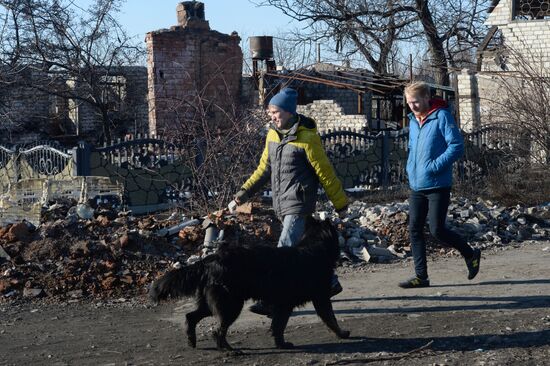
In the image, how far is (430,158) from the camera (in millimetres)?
7094

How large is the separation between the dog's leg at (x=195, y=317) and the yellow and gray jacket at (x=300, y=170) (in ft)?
3.42

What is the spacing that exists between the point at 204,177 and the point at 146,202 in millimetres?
1863

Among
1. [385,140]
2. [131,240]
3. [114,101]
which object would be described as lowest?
[131,240]

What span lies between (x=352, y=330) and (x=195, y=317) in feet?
4.16

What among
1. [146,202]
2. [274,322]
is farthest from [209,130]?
[274,322]

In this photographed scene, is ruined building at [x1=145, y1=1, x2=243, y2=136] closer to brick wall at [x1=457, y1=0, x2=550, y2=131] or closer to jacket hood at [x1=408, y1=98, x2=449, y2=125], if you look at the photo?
brick wall at [x1=457, y1=0, x2=550, y2=131]

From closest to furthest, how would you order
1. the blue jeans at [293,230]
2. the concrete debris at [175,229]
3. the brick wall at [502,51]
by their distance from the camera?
the blue jeans at [293,230], the concrete debris at [175,229], the brick wall at [502,51]

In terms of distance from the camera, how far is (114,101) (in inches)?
968

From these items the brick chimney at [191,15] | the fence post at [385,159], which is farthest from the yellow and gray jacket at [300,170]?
the brick chimney at [191,15]

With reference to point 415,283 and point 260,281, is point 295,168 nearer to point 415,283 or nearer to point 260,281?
point 260,281

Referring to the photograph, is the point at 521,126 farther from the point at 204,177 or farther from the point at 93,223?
the point at 93,223

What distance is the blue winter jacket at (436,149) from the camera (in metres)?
6.93

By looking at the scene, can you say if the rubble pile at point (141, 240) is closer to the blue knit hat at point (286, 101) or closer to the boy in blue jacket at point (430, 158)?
→ the boy in blue jacket at point (430, 158)

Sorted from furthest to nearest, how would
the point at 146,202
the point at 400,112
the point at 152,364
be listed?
the point at 400,112, the point at 146,202, the point at 152,364
